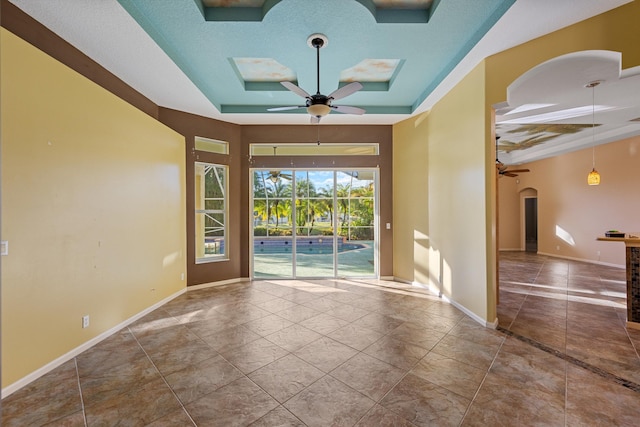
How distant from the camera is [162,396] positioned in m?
2.23

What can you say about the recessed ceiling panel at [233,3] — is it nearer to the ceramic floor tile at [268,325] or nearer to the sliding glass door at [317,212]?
the sliding glass door at [317,212]

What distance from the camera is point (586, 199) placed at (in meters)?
7.69

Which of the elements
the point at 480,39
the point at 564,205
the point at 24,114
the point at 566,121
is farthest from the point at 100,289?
the point at 564,205

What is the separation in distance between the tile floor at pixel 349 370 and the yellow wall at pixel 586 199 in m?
4.11

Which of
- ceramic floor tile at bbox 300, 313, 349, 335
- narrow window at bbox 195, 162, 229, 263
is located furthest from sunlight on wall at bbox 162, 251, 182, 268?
ceramic floor tile at bbox 300, 313, 349, 335

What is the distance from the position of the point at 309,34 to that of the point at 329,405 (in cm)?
382

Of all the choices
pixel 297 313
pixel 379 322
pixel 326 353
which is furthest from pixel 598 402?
pixel 297 313

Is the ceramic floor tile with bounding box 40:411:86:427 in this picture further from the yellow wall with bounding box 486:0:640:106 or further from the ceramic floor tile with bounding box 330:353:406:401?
the yellow wall with bounding box 486:0:640:106

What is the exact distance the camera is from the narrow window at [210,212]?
5.41m

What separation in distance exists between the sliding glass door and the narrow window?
65 cm

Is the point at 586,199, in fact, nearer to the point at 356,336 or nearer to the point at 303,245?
the point at 303,245

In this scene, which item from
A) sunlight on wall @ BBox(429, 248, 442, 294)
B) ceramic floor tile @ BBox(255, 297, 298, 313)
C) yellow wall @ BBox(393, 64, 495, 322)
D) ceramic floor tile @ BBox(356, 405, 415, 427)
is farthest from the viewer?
sunlight on wall @ BBox(429, 248, 442, 294)

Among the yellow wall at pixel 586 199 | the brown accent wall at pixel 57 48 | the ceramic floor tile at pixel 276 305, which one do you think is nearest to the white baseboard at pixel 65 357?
the ceramic floor tile at pixel 276 305

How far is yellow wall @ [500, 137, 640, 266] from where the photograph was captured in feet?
22.0
